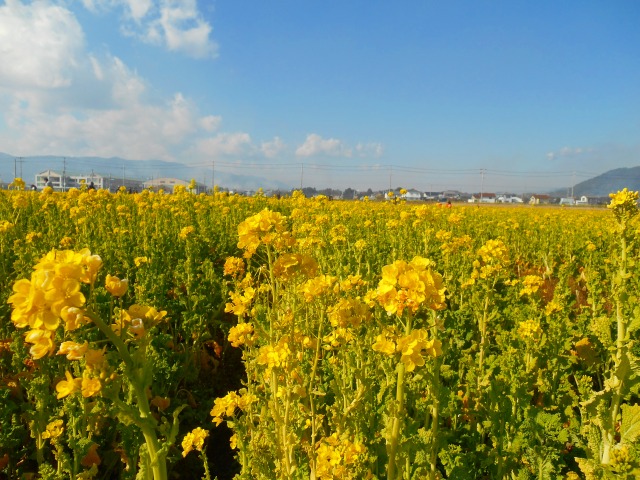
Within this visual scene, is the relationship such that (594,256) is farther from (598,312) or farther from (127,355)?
(127,355)

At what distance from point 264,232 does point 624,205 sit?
2350mm

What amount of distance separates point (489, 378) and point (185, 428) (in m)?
2.28

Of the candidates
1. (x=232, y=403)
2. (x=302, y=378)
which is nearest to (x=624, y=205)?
(x=302, y=378)

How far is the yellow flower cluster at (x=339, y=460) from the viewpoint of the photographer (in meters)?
1.67

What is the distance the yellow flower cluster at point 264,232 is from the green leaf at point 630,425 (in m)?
1.75

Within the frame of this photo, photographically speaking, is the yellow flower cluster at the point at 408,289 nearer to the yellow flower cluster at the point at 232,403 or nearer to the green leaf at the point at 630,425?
the yellow flower cluster at the point at 232,403

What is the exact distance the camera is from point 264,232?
2.13 metres

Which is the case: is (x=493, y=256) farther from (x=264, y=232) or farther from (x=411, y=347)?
(x=411, y=347)

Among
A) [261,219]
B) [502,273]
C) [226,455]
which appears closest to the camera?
[261,219]

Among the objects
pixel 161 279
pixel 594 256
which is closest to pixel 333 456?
pixel 161 279

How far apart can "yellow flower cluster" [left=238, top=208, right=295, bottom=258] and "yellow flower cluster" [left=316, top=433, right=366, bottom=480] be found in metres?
0.95

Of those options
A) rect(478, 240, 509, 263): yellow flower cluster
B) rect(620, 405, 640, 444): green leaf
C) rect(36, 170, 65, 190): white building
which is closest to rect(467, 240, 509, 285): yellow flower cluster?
rect(478, 240, 509, 263): yellow flower cluster

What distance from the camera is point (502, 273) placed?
4.07 meters

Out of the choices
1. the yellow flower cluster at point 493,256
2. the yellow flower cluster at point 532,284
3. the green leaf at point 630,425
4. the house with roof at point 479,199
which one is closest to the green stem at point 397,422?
the green leaf at point 630,425
